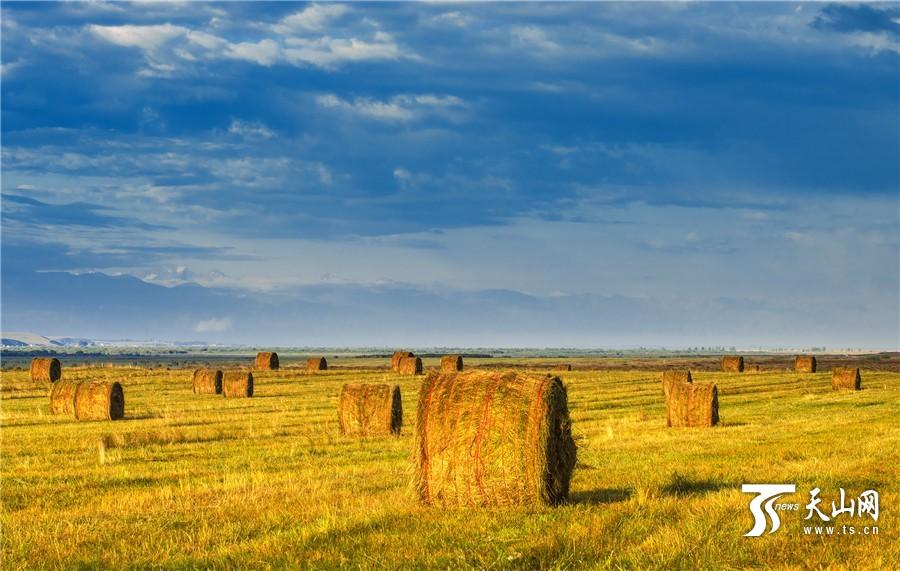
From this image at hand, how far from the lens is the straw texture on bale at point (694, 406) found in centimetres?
2600

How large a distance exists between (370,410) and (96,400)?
9858 millimetres

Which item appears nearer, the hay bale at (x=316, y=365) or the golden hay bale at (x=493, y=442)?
the golden hay bale at (x=493, y=442)

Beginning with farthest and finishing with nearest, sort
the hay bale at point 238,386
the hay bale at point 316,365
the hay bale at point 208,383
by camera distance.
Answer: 1. the hay bale at point 316,365
2. the hay bale at point 208,383
3. the hay bale at point 238,386

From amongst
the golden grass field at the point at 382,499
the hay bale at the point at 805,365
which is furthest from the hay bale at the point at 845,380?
the hay bale at the point at 805,365

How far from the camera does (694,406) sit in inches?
1025

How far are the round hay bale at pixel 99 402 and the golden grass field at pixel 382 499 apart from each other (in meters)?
1.16

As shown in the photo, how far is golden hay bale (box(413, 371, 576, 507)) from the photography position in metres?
12.1

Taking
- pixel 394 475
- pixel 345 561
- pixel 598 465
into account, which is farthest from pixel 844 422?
pixel 345 561

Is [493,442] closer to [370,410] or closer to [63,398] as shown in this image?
[370,410]

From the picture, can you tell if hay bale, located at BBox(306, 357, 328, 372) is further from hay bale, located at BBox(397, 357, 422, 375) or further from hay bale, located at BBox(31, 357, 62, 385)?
hay bale, located at BBox(31, 357, 62, 385)

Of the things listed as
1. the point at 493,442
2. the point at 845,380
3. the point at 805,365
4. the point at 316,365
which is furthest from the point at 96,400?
the point at 805,365

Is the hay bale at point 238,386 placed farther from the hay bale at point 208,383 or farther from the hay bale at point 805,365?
the hay bale at point 805,365

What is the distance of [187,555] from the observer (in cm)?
931

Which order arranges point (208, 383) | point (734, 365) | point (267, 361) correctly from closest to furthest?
point (208, 383) < point (267, 361) < point (734, 365)
